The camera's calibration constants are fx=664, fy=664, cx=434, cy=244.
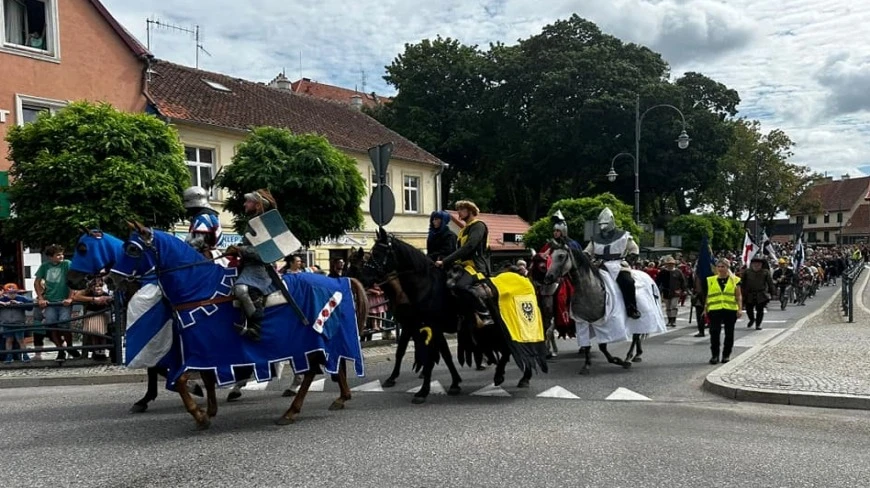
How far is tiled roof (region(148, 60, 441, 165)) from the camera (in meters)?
23.1

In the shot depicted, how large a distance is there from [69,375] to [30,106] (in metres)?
10.9

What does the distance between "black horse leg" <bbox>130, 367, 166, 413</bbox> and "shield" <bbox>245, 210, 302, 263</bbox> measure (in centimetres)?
210

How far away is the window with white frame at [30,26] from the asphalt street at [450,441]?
41.1 feet

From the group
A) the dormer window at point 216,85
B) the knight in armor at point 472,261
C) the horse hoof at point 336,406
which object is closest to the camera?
the horse hoof at point 336,406

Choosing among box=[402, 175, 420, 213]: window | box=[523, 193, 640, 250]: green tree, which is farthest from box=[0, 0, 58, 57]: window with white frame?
box=[523, 193, 640, 250]: green tree

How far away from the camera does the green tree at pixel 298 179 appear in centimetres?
1576

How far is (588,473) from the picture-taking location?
496 centimetres

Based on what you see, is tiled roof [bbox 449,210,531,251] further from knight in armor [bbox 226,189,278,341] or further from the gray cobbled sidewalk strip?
knight in armor [bbox 226,189,278,341]

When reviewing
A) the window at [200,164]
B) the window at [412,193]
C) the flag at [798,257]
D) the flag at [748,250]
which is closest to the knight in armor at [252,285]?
the flag at [748,250]

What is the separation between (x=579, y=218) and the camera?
26906mm

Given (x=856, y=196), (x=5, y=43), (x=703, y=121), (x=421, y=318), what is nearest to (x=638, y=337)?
(x=421, y=318)

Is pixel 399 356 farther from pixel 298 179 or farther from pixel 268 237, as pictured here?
pixel 298 179

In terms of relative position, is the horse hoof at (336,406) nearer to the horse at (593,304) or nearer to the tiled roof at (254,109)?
the horse at (593,304)

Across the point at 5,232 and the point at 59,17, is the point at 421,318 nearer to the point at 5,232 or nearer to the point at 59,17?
the point at 5,232
